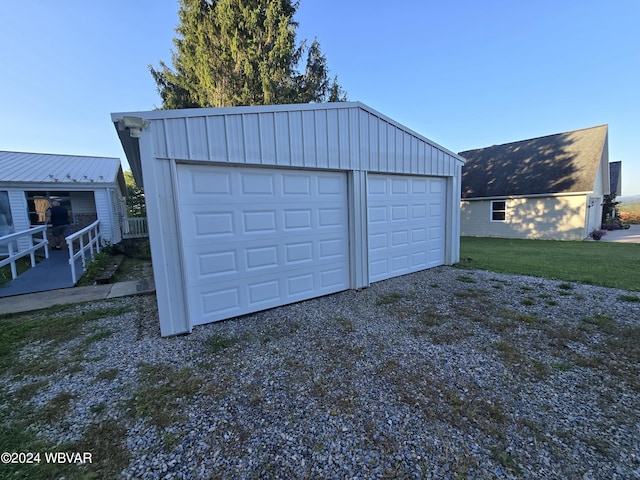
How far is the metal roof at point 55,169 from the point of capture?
9.27 metres

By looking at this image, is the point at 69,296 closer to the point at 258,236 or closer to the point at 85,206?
the point at 258,236

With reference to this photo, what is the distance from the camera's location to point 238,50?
11.4 m

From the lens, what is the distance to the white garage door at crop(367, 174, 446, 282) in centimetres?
578

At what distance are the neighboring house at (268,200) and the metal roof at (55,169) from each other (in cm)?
616

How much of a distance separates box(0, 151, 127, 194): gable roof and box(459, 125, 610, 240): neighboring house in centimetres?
1823

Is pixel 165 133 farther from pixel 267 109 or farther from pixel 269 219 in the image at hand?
pixel 269 219

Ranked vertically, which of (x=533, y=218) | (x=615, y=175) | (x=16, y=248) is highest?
(x=615, y=175)

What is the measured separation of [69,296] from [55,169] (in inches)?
322

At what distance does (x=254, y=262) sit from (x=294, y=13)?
1315cm

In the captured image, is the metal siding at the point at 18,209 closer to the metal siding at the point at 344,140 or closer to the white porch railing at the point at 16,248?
the white porch railing at the point at 16,248

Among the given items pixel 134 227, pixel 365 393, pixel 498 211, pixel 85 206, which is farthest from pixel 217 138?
pixel 498 211

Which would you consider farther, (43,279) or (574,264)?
(574,264)

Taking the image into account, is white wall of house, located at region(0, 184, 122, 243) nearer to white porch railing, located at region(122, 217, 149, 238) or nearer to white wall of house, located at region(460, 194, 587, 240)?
white porch railing, located at region(122, 217, 149, 238)

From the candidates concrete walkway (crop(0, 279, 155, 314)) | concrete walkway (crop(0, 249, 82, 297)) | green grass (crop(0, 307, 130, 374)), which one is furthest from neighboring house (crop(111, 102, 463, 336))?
concrete walkway (crop(0, 249, 82, 297))
